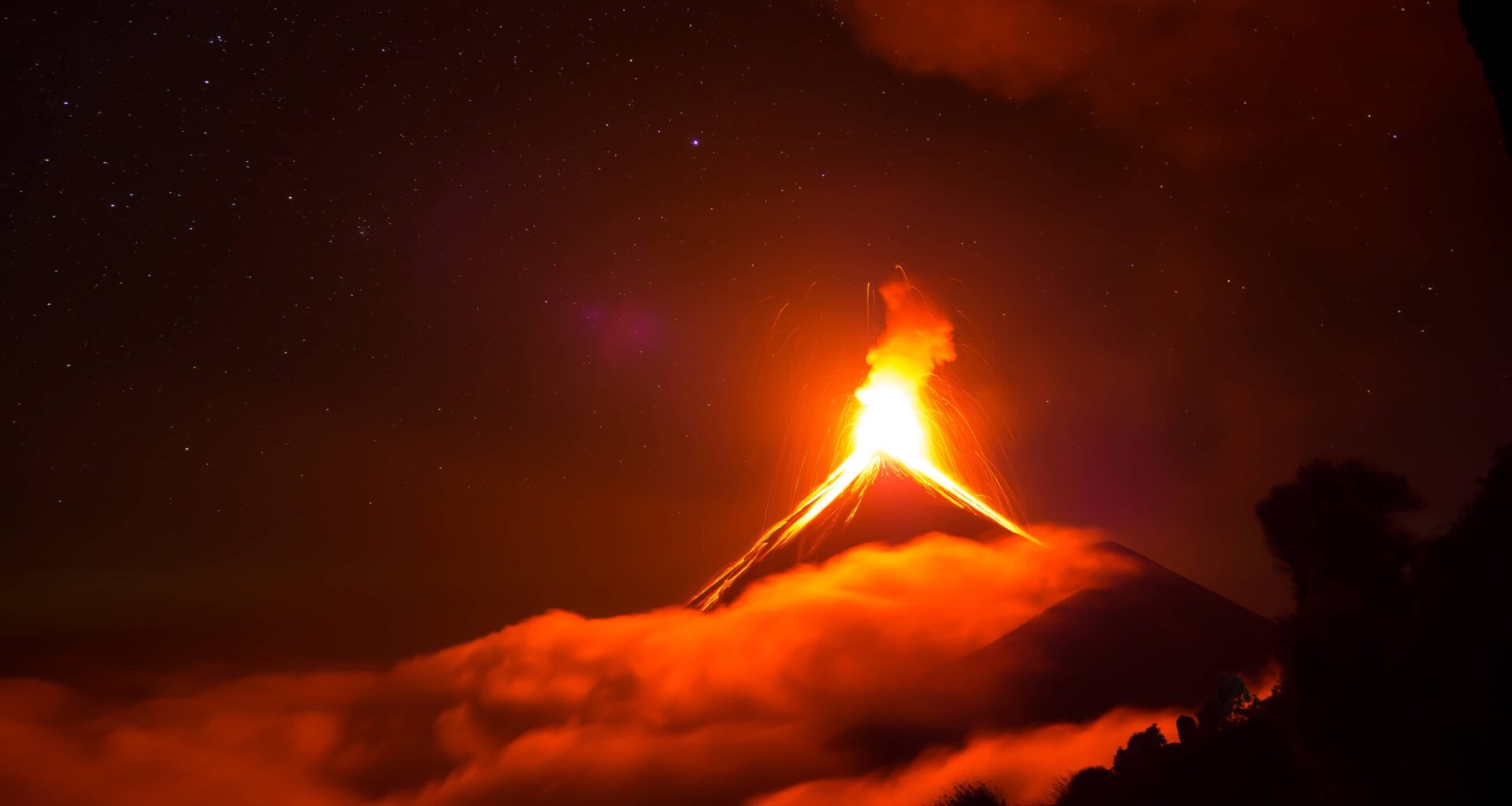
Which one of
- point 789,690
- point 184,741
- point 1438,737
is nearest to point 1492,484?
point 1438,737

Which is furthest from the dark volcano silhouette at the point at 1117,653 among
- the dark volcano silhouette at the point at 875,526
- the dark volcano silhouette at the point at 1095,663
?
the dark volcano silhouette at the point at 875,526

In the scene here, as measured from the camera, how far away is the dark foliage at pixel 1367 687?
45.2 feet

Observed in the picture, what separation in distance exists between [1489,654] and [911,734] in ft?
121

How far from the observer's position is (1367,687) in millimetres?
16281

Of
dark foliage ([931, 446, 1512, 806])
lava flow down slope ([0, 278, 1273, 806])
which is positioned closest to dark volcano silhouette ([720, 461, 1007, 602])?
lava flow down slope ([0, 278, 1273, 806])

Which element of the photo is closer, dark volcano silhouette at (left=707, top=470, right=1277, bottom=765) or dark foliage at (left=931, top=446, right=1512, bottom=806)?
dark foliage at (left=931, top=446, right=1512, bottom=806)

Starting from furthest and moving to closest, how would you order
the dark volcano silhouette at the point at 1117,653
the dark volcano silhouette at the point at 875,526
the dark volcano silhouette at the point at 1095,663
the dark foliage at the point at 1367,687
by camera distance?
the dark volcano silhouette at the point at 875,526 < the dark volcano silhouette at the point at 1095,663 < the dark volcano silhouette at the point at 1117,653 < the dark foliage at the point at 1367,687

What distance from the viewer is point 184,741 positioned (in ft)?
409

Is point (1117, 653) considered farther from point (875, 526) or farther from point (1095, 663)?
point (875, 526)

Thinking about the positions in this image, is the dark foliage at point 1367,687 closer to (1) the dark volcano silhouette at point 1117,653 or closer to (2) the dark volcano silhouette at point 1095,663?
(1) the dark volcano silhouette at point 1117,653

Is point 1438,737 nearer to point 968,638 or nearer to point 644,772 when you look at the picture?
point 968,638

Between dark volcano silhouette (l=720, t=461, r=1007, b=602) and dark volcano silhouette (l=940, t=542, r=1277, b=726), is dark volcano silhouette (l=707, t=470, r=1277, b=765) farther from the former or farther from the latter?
dark volcano silhouette (l=720, t=461, r=1007, b=602)

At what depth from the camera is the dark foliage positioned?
13.8 metres

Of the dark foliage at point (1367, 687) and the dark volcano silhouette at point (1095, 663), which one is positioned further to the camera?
the dark volcano silhouette at point (1095, 663)
